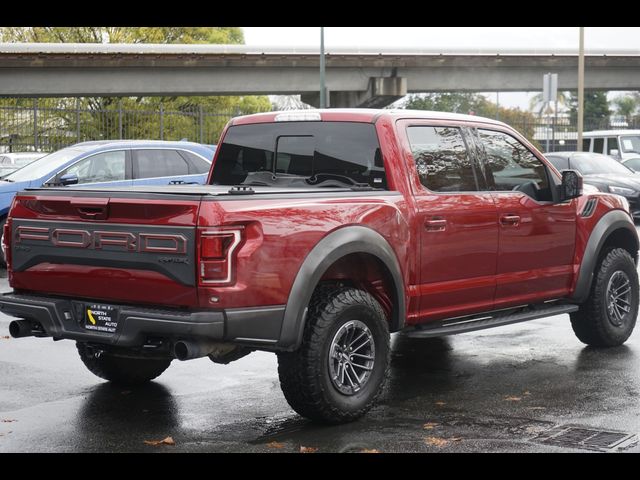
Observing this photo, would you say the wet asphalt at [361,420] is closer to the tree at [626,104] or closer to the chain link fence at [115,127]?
the chain link fence at [115,127]

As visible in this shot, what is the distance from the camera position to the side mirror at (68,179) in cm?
1390

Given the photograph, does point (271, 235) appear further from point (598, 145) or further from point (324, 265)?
point (598, 145)

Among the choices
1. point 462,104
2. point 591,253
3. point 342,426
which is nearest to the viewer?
point 342,426

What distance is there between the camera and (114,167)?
1491cm

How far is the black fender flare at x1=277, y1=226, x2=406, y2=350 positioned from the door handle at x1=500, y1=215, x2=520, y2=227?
121 cm

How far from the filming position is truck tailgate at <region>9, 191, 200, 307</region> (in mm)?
5539

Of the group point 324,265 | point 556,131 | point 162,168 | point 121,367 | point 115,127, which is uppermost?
point 115,127

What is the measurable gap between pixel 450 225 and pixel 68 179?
27.5 ft

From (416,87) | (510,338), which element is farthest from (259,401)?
(416,87)

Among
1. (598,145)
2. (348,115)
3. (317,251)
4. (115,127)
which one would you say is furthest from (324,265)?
(115,127)

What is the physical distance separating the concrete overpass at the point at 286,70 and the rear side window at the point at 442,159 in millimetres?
36675

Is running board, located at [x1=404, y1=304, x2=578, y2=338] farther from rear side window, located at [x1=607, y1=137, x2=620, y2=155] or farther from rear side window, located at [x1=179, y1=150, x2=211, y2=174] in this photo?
rear side window, located at [x1=607, y1=137, x2=620, y2=155]

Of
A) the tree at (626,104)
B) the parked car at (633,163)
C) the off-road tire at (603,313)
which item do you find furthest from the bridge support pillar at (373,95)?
the tree at (626,104)
